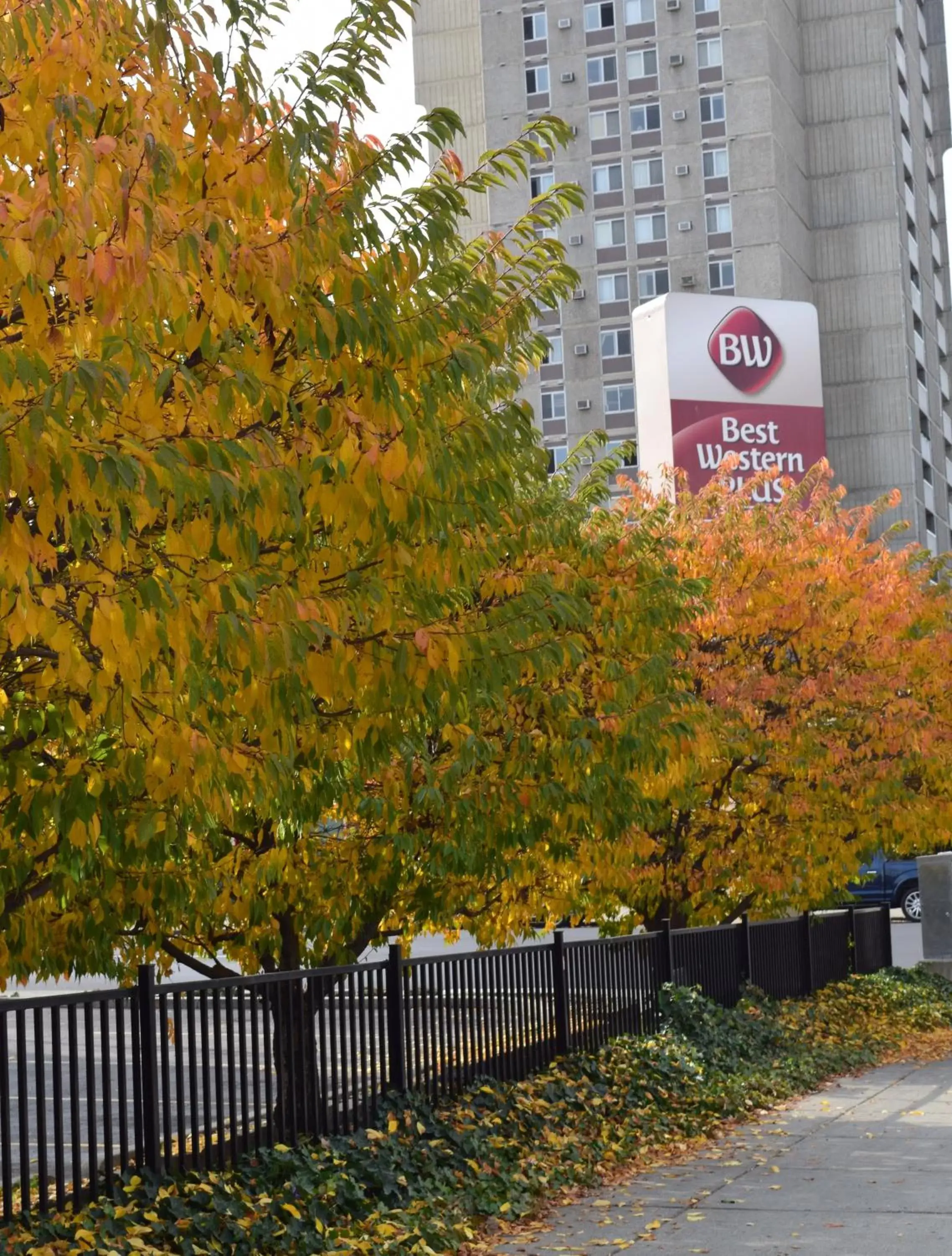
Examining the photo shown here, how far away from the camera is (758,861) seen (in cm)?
1875

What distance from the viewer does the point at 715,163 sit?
3039 inches

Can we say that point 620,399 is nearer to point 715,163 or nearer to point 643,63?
point 715,163

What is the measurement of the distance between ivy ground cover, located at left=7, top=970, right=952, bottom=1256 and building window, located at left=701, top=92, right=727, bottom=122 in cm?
6455

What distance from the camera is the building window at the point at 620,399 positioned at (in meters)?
78.8

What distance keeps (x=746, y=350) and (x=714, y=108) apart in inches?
680

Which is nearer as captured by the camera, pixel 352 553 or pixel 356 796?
pixel 352 553

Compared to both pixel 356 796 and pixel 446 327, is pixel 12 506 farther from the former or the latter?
pixel 356 796

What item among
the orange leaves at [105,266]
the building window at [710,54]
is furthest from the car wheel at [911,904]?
the building window at [710,54]

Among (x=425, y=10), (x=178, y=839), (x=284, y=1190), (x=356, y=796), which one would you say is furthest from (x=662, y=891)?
(x=425, y=10)

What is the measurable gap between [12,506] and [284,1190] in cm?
467

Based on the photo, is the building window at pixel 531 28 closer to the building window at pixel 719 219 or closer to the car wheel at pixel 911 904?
the building window at pixel 719 219

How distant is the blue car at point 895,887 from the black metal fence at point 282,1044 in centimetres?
2724

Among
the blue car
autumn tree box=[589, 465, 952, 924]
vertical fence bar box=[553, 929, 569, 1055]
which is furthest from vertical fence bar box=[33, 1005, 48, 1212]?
the blue car

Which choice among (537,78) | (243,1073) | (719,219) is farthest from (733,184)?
(243,1073)
